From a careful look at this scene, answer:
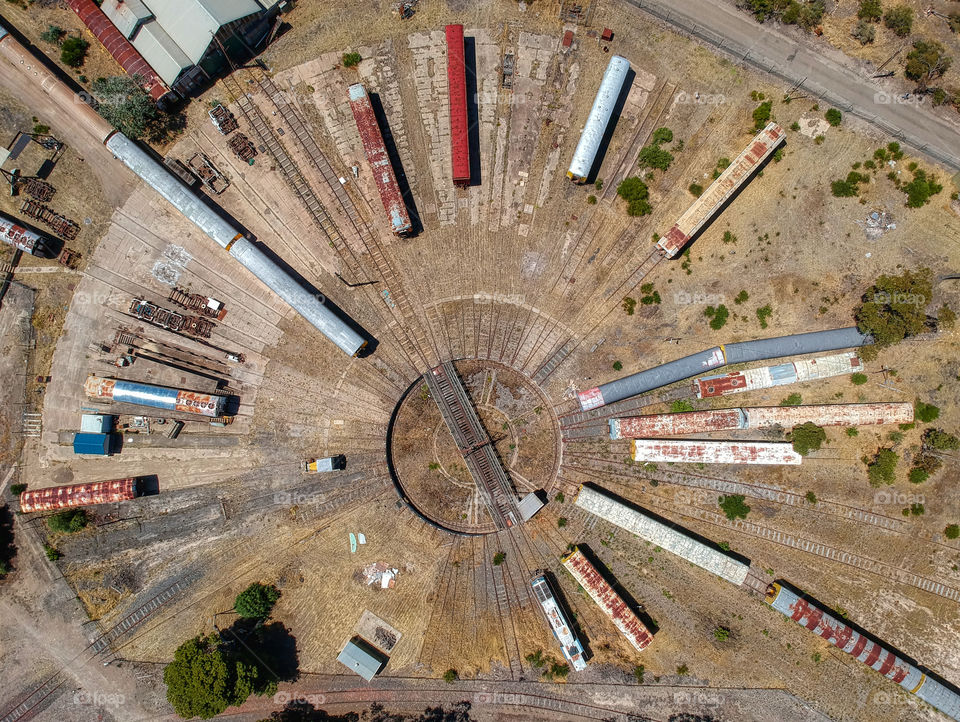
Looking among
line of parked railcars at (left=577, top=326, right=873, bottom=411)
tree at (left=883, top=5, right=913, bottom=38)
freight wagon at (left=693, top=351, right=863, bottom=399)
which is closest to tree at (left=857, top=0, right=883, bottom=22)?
tree at (left=883, top=5, right=913, bottom=38)

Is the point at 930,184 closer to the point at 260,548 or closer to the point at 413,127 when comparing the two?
the point at 413,127

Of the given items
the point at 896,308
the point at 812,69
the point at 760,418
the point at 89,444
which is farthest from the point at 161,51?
the point at 896,308

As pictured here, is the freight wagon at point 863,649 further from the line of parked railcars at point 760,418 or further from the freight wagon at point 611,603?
the line of parked railcars at point 760,418

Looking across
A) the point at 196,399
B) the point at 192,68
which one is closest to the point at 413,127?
the point at 192,68

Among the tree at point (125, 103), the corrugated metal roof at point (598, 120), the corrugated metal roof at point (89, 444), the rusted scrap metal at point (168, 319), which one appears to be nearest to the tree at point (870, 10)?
the corrugated metal roof at point (598, 120)

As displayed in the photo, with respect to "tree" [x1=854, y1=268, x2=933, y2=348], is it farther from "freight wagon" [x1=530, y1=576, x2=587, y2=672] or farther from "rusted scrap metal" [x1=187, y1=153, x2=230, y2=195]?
"rusted scrap metal" [x1=187, y1=153, x2=230, y2=195]

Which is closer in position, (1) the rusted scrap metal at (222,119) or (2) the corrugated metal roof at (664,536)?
(2) the corrugated metal roof at (664,536)
